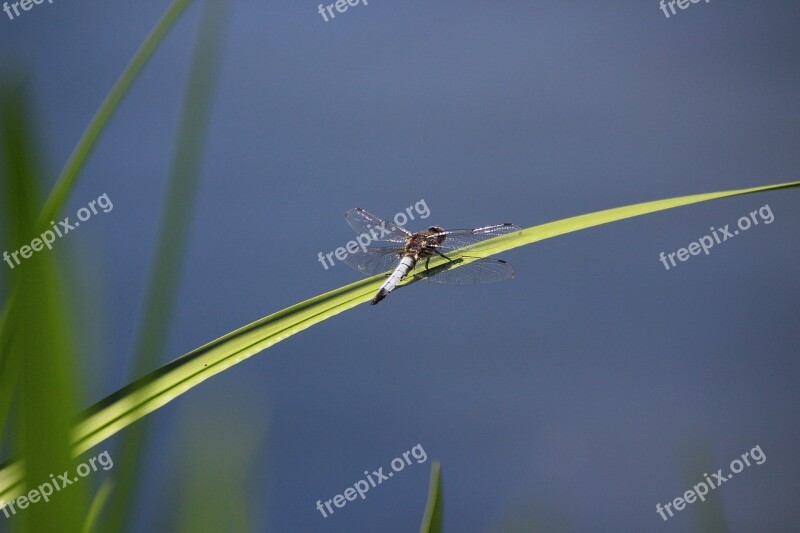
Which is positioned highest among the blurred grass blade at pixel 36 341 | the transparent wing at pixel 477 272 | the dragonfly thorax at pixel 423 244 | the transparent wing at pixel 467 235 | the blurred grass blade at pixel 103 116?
the blurred grass blade at pixel 103 116

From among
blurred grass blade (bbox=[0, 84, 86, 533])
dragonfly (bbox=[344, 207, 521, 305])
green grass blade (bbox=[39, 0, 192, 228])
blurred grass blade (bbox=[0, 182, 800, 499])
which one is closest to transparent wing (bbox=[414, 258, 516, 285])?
dragonfly (bbox=[344, 207, 521, 305])

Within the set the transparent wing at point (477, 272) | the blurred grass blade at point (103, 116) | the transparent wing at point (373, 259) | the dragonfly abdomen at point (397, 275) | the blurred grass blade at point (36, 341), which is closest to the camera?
the blurred grass blade at point (36, 341)

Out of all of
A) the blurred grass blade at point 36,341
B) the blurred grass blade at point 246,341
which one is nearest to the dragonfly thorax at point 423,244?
the blurred grass blade at point 246,341

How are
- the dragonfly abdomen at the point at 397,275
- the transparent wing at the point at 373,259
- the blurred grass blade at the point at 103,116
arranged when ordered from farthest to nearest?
1. the transparent wing at the point at 373,259
2. the dragonfly abdomen at the point at 397,275
3. the blurred grass blade at the point at 103,116

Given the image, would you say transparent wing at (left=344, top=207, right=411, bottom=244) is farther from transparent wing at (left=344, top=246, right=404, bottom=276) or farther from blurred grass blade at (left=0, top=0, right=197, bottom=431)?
blurred grass blade at (left=0, top=0, right=197, bottom=431)

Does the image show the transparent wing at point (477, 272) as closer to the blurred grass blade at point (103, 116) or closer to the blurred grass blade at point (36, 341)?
the blurred grass blade at point (103, 116)

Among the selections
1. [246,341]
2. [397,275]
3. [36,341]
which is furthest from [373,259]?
[36,341]

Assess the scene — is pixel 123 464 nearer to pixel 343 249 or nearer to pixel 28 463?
pixel 28 463

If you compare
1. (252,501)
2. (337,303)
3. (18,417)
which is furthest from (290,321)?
(18,417)
